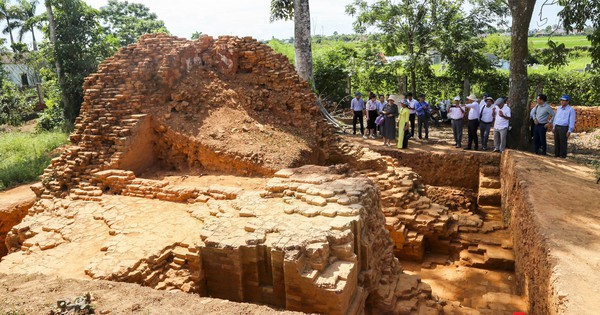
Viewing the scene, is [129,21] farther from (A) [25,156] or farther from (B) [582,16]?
(B) [582,16]

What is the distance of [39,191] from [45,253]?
9.04 feet

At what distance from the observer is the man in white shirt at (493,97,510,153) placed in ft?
30.5

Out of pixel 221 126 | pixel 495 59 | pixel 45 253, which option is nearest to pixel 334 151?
pixel 221 126

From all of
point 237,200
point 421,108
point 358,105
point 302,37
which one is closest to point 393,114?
point 421,108

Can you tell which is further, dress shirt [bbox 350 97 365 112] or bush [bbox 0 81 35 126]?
bush [bbox 0 81 35 126]

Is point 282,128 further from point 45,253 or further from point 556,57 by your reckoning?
point 556,57

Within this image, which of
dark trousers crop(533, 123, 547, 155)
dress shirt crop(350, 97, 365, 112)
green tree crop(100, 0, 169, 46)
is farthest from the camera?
green tree crop(100, 0, 169, 46)

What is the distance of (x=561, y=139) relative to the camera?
8.32 metres

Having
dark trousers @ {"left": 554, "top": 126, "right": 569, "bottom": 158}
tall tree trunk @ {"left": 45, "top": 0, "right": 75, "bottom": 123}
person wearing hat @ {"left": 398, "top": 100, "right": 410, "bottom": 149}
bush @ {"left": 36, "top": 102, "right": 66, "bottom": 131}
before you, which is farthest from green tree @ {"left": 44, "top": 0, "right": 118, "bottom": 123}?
dark trousers @ {"left": 554, "top": 126, "right": 569, "bottom": 158}

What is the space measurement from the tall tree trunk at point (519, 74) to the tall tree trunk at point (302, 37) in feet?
18.3

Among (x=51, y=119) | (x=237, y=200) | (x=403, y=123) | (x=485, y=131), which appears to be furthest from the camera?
(x=51, y=119)

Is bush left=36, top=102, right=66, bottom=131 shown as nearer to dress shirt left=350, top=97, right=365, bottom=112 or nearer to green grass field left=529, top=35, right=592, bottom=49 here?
dress shirt left=350, top=97, right=365, bottom=112

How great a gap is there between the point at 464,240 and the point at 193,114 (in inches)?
234

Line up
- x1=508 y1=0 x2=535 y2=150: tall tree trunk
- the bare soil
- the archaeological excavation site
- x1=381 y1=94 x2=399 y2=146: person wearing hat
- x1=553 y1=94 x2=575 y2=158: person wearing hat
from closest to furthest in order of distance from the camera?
1. the bare soil
2. the archaeological excavation site
3. x1=553 y1=94 x2=575 y2=158: person wearing hat
4. x1=508 y1=0 x2=535 y2=150: tall tree trunk
5. x1=381 y1=94 x2=399 y2=146: person wearing hat
